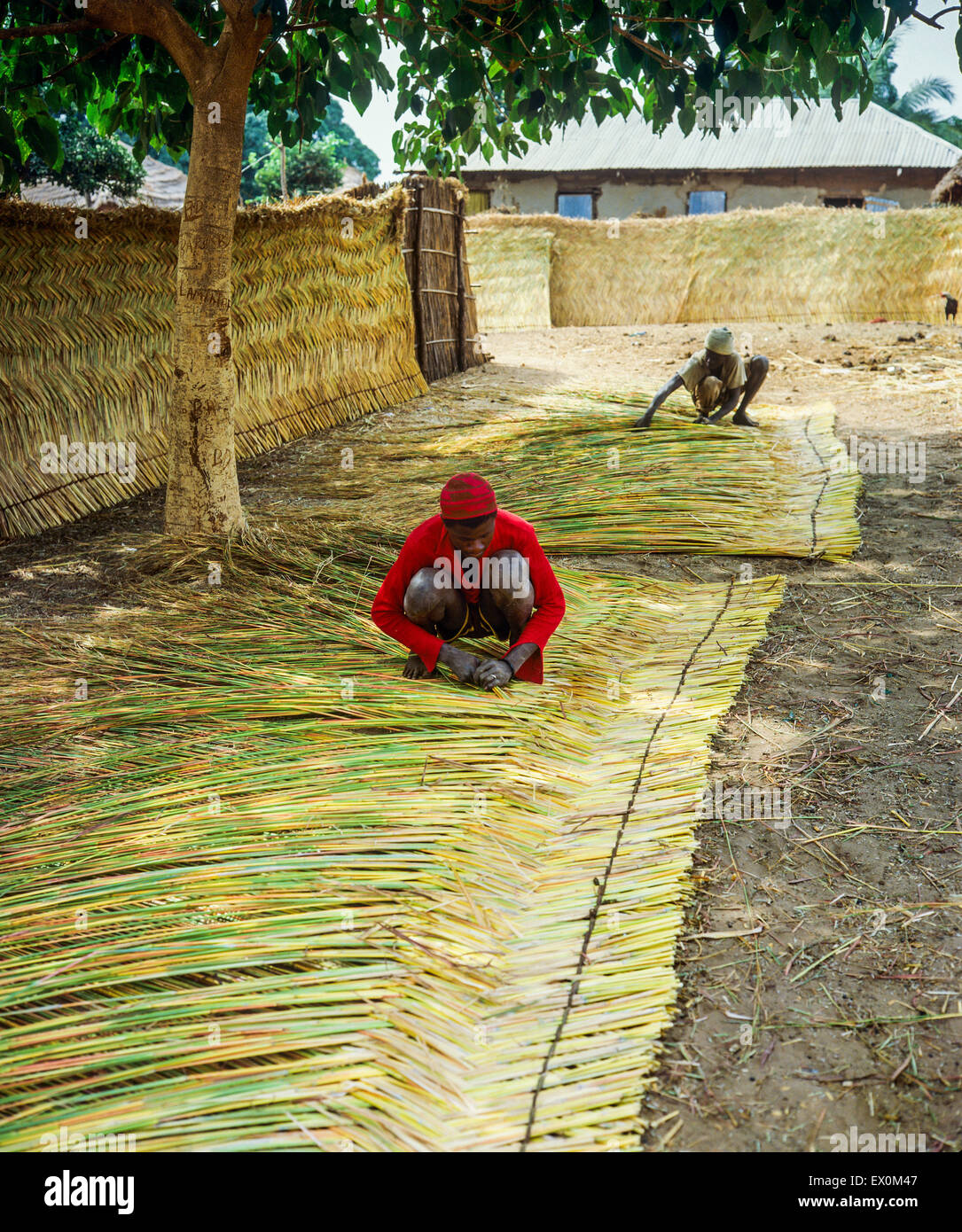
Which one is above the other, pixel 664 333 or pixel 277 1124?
pixel 664 333

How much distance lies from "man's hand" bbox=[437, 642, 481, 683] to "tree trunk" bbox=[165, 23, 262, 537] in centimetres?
200

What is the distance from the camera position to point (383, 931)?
6.18 ft

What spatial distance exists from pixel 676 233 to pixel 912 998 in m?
14.0

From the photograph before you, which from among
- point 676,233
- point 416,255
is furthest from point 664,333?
point 416,255

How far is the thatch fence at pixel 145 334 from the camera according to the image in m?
5.16

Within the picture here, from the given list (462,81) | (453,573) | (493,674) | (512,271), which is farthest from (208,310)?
(512,271)

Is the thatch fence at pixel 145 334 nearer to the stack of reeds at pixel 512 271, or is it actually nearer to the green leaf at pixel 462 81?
the green leaf at pixel 462 81

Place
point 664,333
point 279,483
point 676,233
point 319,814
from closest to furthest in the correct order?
point 319,814 → point 279,483 → point 664,333 → point 676,233

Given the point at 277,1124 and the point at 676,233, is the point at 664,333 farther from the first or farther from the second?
the point at 277,1124

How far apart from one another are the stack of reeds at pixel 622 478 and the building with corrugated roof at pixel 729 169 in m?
13.2

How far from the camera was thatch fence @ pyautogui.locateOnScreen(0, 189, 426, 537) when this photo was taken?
5.16m

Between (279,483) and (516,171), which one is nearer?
(279,483)

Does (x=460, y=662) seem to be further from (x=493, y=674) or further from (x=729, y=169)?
(x=729, y=169)
